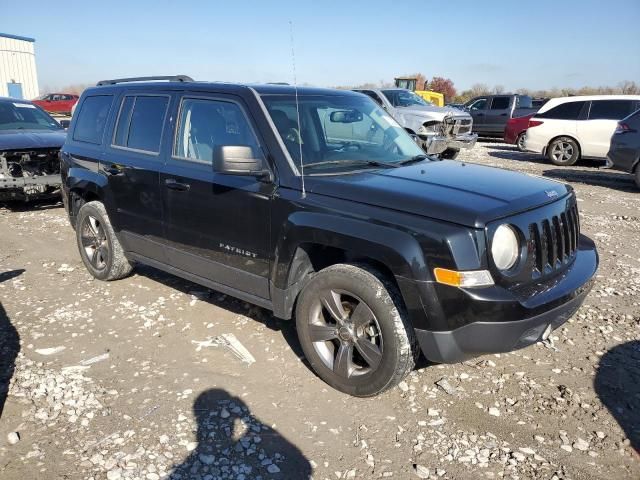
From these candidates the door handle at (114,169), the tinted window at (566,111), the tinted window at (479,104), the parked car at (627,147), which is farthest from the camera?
the tinted window at (479,104)

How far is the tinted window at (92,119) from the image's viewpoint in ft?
16.6

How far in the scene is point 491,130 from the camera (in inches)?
813

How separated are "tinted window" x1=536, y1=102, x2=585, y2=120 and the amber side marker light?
12.3 meters

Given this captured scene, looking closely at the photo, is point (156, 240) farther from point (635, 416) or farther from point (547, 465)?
point (635, 416)

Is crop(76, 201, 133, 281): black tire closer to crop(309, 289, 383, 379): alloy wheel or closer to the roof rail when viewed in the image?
the roof rail

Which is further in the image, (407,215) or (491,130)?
(491,130)

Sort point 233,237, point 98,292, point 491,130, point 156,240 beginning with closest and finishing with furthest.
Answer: point 233,237
point 156,240
point 98,292
point 491,130

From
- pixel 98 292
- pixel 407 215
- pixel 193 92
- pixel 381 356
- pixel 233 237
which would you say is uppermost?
pixel 193 92

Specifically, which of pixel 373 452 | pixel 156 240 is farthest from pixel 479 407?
pixel 156 240

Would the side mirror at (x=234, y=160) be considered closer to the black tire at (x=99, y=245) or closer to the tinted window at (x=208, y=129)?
the tinted window at (x=208, y=129)

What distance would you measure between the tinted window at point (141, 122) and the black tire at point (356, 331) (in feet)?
6.65

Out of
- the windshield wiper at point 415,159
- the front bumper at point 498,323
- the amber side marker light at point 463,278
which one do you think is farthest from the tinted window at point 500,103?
the amber side marker light at point 463,278

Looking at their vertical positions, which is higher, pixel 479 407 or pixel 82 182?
pixel 82 182

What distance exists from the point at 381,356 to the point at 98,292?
331 cm
